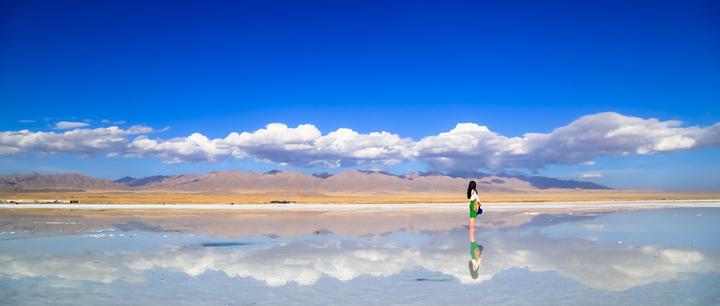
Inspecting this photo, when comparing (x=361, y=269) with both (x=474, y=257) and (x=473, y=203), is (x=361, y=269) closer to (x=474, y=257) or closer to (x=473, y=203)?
(x=474, y=257)

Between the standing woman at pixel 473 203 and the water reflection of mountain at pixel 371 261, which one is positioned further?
the standing woman at pixel 473 203

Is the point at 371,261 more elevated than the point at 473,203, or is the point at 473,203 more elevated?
the point at 473,203

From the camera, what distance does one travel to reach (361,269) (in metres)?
11.5

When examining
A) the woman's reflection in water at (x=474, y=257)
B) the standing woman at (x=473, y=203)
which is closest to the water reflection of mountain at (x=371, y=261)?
the woman's reflection in water at (x=474, y=257)

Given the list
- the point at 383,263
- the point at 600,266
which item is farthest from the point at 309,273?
the point at 600,266

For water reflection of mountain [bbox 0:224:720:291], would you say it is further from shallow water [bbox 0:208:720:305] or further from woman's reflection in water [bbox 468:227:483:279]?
woman's reflection in water [bbox 468:227:483:279]

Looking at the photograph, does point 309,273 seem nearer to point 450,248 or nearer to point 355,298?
point 355,298

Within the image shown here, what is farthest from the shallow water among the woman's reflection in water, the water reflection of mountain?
the woman's reflection in water

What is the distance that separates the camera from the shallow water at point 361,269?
344 inches

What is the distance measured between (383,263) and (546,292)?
4169mm

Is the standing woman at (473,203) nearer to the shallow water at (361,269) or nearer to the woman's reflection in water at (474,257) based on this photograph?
the shallow water at (361,269)

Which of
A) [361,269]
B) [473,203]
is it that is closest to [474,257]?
[361,269]

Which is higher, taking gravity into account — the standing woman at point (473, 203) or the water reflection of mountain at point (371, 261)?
the standing woman at point (473, 203)

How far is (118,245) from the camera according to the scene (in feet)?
53.1
